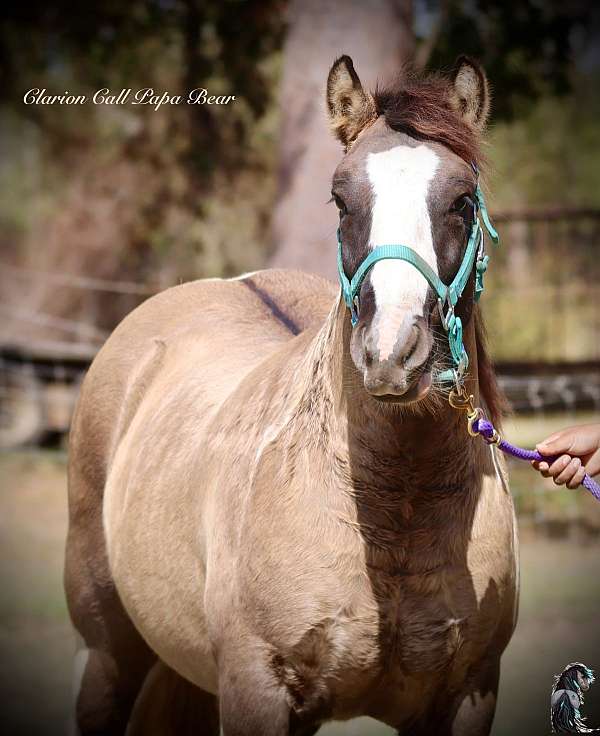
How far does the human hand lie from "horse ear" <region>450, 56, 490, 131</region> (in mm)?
724

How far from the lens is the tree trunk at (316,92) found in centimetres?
616

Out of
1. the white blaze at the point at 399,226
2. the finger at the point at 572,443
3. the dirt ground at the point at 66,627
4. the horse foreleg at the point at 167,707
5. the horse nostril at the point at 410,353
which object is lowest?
the dirt ground at the point at 66,627

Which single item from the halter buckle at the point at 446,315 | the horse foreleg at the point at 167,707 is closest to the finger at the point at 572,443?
the halter buckle at the point at 446,315

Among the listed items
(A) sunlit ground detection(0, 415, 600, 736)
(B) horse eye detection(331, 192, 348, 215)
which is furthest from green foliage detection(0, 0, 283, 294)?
(B) horse eye detection(331, 192, 348, 215)

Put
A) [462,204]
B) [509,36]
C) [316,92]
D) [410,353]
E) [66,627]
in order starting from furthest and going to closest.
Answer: [509,36], [316,92], [66,627], [462,204], [410,353]

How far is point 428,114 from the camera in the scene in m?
2.18

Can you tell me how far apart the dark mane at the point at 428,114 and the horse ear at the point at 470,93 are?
2 cm

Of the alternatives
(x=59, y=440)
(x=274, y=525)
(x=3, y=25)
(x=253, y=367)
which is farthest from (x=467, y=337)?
(x=3, y=25)

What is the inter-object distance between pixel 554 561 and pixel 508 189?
20.8 metres

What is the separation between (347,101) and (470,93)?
28 cm

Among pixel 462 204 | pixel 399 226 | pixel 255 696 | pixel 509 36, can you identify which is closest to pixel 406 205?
pixel 399 226

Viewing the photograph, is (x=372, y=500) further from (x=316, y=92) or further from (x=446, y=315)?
(x=316, y=92)

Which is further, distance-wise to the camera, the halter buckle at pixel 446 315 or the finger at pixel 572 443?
the finger at pixel 572 443

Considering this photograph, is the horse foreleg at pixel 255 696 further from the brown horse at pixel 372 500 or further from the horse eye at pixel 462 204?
the horse eye at pixel 462 204
